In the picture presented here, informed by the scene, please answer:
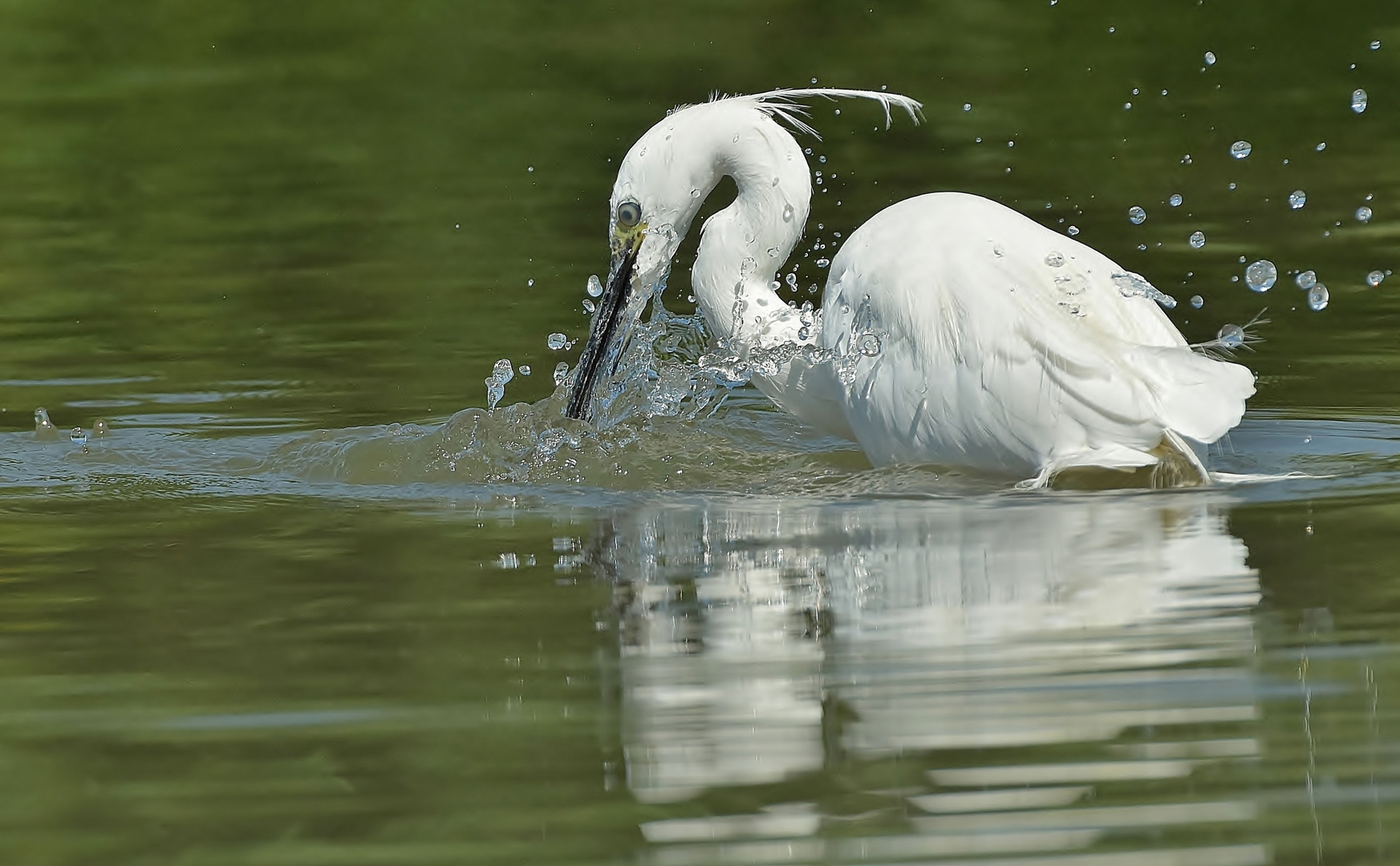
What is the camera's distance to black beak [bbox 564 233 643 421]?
8.12m

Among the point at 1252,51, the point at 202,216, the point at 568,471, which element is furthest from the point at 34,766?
the point at 1252,51

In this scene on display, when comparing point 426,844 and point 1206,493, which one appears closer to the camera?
point 426,844

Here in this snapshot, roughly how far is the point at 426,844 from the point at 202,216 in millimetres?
10046

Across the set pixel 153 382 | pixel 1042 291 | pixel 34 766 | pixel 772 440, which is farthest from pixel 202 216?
pixel 34 766

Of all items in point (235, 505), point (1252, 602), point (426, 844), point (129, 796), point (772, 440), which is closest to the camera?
point (426, 844)

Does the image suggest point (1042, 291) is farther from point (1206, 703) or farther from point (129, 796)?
point (129, 796)

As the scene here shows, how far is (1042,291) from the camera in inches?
265

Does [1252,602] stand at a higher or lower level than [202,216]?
lower

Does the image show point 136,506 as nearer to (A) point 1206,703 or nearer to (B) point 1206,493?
(B) point 1206,493

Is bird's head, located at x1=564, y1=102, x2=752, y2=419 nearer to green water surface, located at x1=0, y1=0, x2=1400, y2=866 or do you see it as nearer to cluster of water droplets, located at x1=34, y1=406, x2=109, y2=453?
green water surface, located at x1=0, y1=0, x2=1400, y2=866

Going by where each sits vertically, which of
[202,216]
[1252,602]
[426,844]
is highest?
[202,216]

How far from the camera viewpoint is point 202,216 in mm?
13273

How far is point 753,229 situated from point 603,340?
28.2 inches

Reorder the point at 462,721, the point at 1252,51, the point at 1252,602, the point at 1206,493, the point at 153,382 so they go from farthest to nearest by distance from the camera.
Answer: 1. the point at 1252,51
2. the point at 153,382
3. the point at 1206,493
4. the point at 1252,602
5. the point at 462,721
